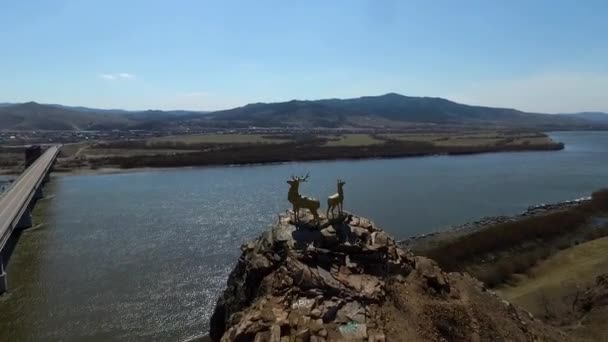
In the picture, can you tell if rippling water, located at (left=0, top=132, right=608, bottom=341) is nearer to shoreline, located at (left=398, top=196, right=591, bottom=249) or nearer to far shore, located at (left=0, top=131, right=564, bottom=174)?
shoreline, located at (left=398, top=196, right=591, bottom=249)

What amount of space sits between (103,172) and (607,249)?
285 feet

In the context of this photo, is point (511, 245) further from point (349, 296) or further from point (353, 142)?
point (353, 142)

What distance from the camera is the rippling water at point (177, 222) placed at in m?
28.4

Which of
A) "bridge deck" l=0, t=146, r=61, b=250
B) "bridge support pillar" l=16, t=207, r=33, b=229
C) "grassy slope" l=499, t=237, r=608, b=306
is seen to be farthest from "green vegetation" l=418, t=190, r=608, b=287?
"bridge support pillar" l=16, t=207, r=33, b=229

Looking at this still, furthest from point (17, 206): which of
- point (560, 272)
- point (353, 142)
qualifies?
point (353, 142)

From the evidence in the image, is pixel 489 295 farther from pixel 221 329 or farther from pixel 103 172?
pixel 103 172

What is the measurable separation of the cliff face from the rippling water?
10958mm

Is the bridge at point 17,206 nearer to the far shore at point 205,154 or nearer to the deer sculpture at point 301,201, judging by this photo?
the deer sculpture at point 301,201

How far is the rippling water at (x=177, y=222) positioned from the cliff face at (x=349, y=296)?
11.0 metres

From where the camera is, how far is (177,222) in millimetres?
50125

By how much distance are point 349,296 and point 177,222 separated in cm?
3779

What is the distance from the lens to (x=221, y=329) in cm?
1978

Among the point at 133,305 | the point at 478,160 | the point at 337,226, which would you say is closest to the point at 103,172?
the point at 133,305

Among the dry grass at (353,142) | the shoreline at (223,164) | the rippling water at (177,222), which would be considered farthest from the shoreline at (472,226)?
the dry grass at (353,142)
